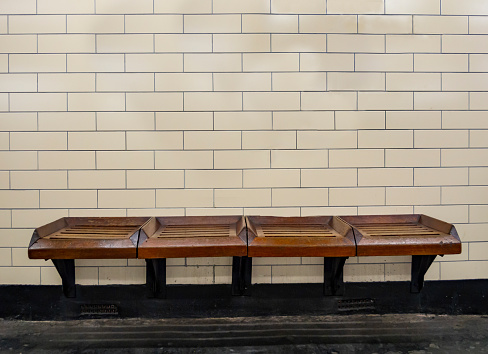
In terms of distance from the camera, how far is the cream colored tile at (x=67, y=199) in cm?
232

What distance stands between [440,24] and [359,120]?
88cm

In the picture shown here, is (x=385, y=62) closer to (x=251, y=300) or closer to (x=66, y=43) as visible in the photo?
(x=251, y=300)

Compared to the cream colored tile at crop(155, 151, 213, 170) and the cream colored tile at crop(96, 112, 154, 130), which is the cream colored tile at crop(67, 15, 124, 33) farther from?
the cream colored tile at crop(155, 151, 213, 170)

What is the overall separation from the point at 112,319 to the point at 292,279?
130 centimetres

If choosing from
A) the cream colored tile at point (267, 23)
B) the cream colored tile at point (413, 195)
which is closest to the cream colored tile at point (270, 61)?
the cream colored tile at point (267, 23)

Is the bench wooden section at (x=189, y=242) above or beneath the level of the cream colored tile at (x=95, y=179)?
beneath

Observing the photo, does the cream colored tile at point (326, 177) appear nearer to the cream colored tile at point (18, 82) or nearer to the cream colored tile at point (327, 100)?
the cream colored tile at point (327, 100)

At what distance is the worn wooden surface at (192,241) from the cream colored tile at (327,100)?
95 centimetres

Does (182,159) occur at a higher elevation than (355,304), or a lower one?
higher

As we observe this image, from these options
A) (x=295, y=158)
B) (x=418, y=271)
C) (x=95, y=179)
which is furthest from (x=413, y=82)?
(x=95, y=179)

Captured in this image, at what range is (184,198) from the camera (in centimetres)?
235

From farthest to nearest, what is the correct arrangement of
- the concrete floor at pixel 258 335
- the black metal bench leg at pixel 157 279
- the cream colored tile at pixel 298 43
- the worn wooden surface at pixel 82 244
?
the cream colored tile at pixel 298 43 < the black metal bench leg at pixel 157 279 < the concrete floor at pixel 258 335 < the worn wooden surface at pixel 82 244
